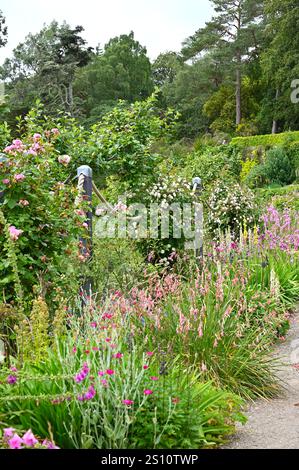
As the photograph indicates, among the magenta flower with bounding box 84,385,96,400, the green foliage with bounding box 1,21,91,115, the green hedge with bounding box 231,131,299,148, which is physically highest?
the green foliage with bounding box 1,21,91,115

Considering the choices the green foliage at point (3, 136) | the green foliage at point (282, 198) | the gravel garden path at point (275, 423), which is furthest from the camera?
the green foliage at point (282, 198)

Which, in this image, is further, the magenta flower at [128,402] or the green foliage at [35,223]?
the green foliage at [35,223]

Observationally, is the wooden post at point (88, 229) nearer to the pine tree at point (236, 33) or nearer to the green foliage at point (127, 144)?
the green foliage at point (127, 144)

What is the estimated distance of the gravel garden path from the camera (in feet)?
10.4

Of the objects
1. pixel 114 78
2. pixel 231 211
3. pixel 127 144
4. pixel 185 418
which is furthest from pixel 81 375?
pixel 114 78

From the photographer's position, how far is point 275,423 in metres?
3.53

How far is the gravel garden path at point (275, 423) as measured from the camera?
10.4 ft

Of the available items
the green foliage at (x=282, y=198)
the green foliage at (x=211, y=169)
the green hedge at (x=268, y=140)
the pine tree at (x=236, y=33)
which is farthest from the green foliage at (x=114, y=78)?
the green foliage at (x=282, y=198)

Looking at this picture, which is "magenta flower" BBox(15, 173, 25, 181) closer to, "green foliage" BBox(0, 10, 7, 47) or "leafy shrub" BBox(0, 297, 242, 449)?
"leafy shrub" BBox(0, 297, 242, 449)

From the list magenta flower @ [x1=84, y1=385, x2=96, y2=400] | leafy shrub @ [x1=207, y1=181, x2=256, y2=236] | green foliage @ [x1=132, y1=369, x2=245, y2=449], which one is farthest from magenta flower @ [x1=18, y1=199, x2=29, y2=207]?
leafy shrub @ [x1=207, y1=181, x2=256, y2=236]

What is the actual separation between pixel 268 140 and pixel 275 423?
71.0 feet

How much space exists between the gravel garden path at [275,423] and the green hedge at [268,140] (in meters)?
19.0

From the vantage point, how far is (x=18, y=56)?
137 feet

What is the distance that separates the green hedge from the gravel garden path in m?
19.0
